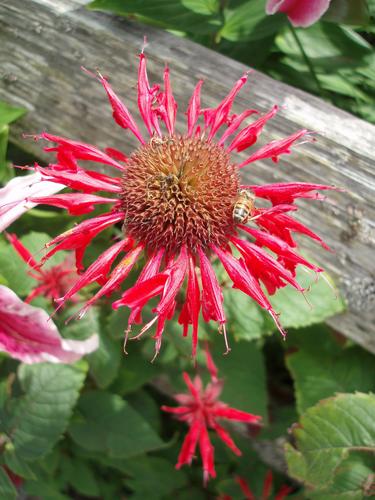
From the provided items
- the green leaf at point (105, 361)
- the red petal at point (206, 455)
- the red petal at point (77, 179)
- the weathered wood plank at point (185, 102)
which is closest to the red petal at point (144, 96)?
the red petal at point (77, 179)

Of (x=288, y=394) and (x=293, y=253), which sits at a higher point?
(x=293, y=253)

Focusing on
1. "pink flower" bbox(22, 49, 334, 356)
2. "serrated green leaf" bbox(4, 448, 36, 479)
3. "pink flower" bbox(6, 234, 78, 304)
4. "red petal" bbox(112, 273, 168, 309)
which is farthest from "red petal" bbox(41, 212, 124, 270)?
"serrated green leaf" bbox(4, 448, 36, 479)

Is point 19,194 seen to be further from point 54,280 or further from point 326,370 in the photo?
point 326,370

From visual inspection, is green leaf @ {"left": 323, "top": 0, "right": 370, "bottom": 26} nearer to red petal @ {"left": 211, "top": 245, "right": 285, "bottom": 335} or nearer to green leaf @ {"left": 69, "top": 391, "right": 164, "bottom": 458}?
red petal @ {"left": 211, "top": 245, "right": 285, "bottom": 335}

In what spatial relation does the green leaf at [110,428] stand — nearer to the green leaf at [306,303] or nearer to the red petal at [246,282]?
the green leaf at [306,303]

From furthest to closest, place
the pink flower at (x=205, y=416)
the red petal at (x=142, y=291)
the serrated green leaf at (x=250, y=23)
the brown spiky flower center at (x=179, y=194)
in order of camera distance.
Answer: the serrated green leaf at (x=250, y=23) < the pink flower at (x=205, y=416) < the brown spiky flower center at (x=179, y=194) < the red petal at (x=142, y=291)

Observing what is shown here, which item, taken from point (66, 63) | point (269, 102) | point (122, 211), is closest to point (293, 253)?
point (122, 211)

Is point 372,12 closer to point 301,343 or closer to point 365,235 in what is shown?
point 365,235
